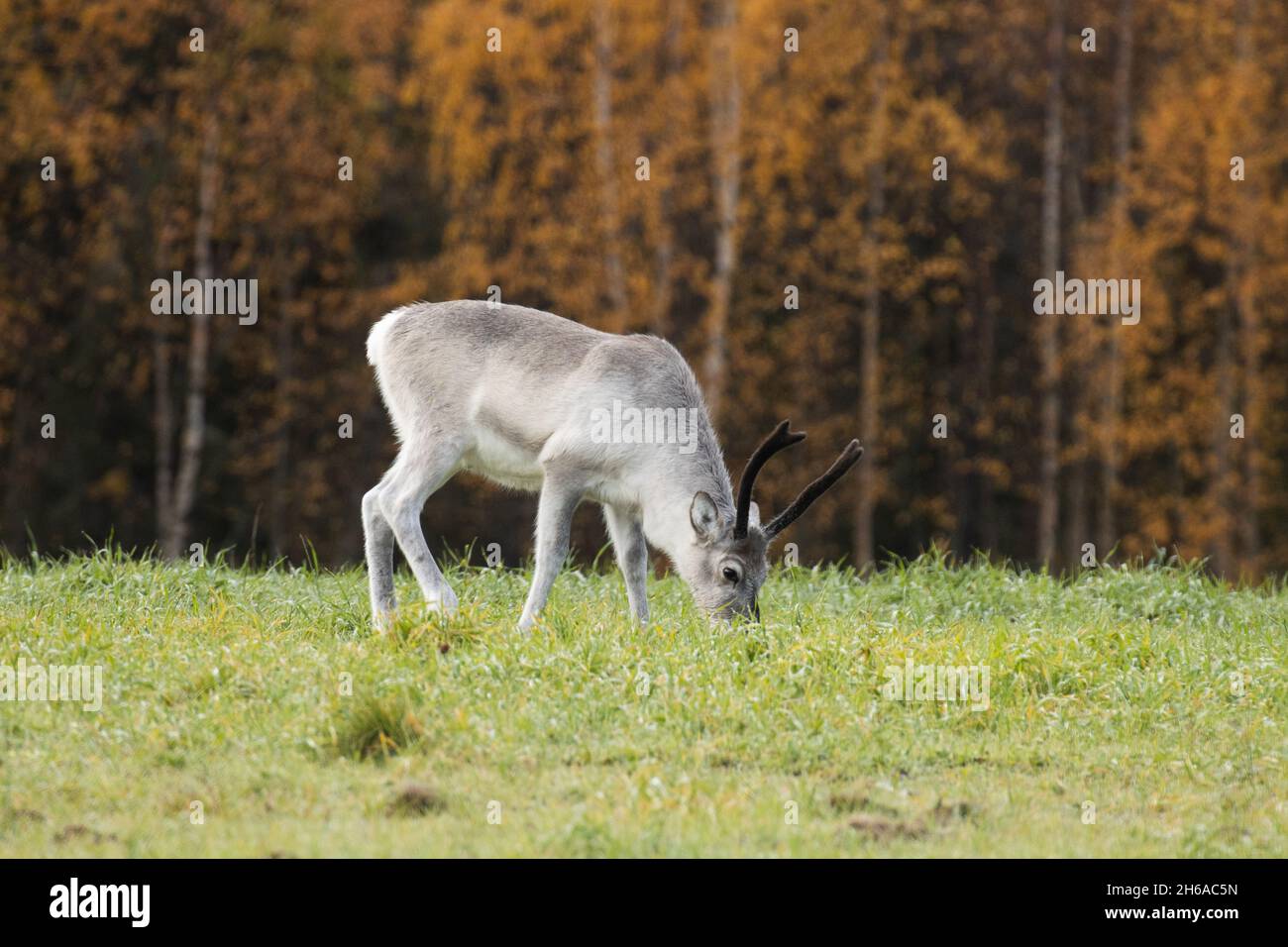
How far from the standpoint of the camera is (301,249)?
87.9ft

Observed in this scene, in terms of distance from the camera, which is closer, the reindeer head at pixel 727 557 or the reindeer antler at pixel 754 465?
the reindeer antler at pixel 754 465

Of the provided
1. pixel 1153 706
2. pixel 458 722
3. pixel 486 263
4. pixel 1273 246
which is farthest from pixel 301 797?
pixel 1273 246

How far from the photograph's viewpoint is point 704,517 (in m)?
10.1

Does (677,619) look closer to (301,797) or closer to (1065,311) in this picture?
(301,797)

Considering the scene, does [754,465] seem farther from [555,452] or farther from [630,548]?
[630,548]

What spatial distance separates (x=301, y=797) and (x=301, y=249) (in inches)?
803

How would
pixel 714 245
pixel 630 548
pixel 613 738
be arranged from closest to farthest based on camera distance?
pixel 613 738 < pixel 630 548 < pixel 714 245

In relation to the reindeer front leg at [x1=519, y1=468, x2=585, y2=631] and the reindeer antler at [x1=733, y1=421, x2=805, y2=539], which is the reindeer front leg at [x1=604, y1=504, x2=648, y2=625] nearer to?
the reindeer front leg at [x1=519, y1=468, x2=585, y2=631]

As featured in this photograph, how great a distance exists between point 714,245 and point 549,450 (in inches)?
658

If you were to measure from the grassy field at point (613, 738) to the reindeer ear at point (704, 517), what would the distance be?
580mm

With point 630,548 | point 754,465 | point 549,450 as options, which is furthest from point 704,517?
point 549,450

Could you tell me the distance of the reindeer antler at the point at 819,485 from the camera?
9.57 metres

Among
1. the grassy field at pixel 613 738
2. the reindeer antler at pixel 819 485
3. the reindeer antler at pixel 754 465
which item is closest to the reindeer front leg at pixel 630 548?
the grassy field at pixel 613 738

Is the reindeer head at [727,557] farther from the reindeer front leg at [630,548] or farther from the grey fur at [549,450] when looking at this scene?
the reindeer front leg at [630,548]
